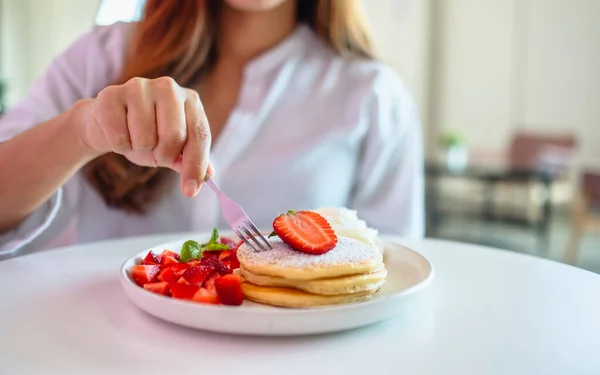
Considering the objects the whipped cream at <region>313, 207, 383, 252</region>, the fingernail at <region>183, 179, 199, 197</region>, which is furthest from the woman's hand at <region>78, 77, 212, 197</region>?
the whipped cream at <region>313, 207, 383, 252</region>

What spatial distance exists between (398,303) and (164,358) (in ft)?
0.74

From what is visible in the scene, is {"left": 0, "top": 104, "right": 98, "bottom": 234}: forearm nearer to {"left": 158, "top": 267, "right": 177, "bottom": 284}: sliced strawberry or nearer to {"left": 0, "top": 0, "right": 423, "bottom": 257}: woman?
{"left": 0, "top": 0, "right": 423, "bottom": 257}: woman

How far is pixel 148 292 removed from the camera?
1.88 feet

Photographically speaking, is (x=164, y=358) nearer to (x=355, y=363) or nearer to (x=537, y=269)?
(x=355, y=363)

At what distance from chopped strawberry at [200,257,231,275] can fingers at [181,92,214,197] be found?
0.08m

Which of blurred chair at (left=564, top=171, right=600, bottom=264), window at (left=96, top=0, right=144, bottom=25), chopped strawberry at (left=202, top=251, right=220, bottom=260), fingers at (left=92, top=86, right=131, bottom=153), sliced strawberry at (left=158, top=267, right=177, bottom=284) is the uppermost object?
window at (left=96, top=0, right=144, bottom=25)

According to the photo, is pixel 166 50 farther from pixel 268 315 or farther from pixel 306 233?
pixel 268 315

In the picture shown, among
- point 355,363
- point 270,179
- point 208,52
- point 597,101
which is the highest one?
point 208,52

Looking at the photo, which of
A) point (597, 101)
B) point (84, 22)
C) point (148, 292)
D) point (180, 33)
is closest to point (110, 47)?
point (180, 33)

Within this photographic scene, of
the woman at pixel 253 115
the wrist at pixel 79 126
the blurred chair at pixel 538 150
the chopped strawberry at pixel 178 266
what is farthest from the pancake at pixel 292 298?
the blurred chair at pixel 538 150

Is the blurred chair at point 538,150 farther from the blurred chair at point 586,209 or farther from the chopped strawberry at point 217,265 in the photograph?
the chopped strawberry at point 217,265

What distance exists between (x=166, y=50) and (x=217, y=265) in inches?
28.4

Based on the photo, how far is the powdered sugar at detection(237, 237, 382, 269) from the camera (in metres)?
0.59

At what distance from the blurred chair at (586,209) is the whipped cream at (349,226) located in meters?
2.84
